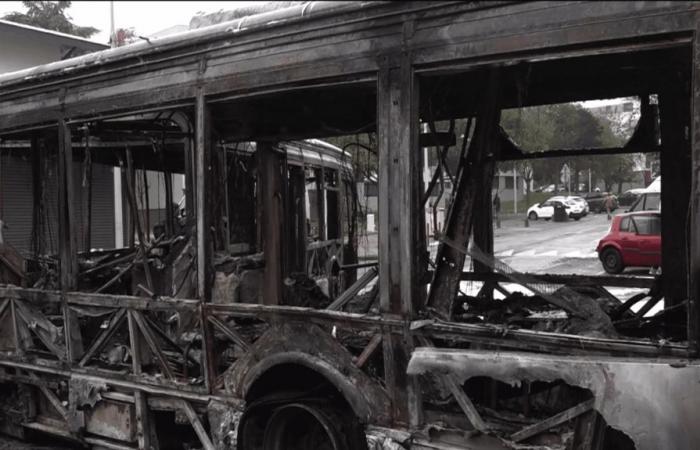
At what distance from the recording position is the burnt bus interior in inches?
117

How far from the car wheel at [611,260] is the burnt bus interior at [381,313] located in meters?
10.6

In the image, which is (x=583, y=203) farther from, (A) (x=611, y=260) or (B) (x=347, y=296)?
(B) (x=347, y=296)

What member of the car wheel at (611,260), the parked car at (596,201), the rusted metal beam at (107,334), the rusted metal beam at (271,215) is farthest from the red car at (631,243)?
the parked car at (596,201)

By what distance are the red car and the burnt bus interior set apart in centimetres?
1027

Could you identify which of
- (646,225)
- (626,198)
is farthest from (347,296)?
(626,198)

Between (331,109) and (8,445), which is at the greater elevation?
(331,109)

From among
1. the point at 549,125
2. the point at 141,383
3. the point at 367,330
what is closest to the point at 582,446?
the point at 367,330

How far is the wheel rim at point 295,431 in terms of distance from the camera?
3820mm

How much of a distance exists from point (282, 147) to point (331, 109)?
275cm

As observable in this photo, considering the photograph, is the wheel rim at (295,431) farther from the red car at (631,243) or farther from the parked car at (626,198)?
the parked car at (626,198)

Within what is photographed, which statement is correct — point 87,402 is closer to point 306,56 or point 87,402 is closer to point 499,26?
point 306,56

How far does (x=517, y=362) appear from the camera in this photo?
2.89 meters

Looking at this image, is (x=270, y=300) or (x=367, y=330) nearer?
(x=367, y=330)

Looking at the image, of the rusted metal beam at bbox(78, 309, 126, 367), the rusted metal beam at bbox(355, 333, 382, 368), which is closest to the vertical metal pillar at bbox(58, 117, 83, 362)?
the rusted metal beam at bbox(78, 309, 126, 367)
